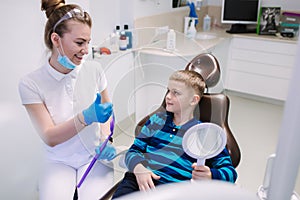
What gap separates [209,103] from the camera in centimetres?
127

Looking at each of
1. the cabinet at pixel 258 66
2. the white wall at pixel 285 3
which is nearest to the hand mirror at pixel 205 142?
the cabinet at pixel 258 66

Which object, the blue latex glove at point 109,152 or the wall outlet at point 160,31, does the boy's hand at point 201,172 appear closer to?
the blue latex glove at point 109,152

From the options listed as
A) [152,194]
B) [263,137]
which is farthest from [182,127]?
[263,137]

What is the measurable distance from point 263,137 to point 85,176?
197cm

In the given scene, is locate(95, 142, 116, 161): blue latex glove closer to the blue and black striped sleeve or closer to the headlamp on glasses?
the blue and black striped sleeve

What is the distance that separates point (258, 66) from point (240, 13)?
2.26 feet

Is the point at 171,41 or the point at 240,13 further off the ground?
the point at 240,13

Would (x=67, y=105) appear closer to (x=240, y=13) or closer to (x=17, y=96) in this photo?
(x=17, y=96)

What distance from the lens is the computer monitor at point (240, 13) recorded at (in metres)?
3.46

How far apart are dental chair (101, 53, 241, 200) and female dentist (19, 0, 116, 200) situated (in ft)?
0.57

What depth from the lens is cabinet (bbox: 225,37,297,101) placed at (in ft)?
10.6

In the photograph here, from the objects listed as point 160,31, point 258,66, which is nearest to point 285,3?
point 258,66

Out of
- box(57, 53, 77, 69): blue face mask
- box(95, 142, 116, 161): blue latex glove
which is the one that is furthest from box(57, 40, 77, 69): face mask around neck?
box(95, 142, 116, 161): blue latex glove

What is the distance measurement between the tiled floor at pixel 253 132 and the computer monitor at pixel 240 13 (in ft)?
2.74
